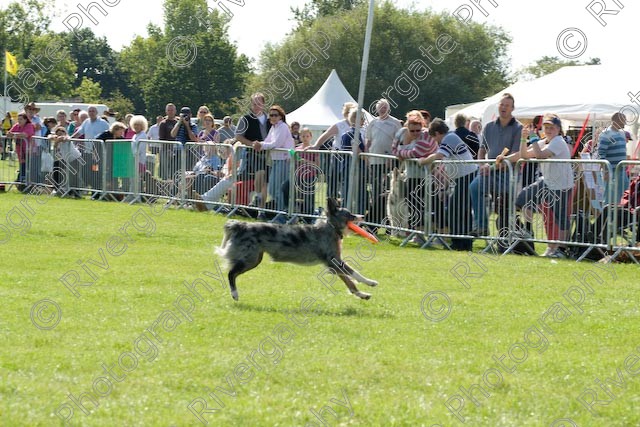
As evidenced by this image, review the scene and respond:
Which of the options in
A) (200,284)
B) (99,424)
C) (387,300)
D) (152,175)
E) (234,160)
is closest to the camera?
(99,424)

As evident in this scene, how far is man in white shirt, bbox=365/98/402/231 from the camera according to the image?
657 inches

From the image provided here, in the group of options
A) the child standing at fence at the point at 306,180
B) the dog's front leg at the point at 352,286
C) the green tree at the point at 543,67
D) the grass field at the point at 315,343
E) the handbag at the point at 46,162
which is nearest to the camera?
the grass field at the point at 315,343

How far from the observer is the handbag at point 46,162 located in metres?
24.9

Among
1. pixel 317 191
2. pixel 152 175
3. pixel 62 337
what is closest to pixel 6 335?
pixel 62 337

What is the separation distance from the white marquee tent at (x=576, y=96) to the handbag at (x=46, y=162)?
11.4m

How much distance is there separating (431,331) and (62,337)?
3.10 meters

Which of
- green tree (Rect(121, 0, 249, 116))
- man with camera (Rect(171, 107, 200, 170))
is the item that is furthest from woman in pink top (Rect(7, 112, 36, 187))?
green tree (Rect(121, 0, 249, 116))

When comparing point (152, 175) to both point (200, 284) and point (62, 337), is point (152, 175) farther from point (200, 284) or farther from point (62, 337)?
point (62, 337)

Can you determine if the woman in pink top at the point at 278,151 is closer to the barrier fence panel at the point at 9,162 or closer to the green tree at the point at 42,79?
the barrier fence panel at the point at 9,162

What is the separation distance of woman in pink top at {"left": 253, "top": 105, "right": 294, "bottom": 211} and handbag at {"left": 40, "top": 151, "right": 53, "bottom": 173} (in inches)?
304

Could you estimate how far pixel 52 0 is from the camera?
176ft

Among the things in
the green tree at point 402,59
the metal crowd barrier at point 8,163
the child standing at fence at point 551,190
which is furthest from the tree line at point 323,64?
the child standing at fence at point 551,190

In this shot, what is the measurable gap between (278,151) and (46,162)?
8516 millimetres

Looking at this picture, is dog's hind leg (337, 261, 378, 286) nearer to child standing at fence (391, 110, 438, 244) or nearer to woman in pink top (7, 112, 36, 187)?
child standing at fence (391, 110, 438, 244)
